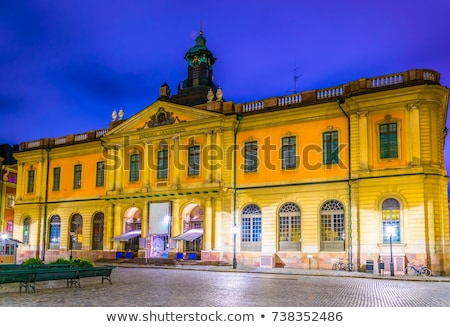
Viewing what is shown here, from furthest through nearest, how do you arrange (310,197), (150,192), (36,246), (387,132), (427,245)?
(36,246)
(150,192)
(310,197)
(387,132)
(427,245)

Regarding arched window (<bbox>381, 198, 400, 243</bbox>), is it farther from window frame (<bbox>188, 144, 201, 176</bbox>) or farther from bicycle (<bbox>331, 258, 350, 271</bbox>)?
window frame (<bbox>188, 144, 201, 176</bbox>)

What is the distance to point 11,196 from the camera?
5594 centimetres

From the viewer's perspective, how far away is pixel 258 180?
116 ft

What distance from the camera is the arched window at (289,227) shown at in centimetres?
3359

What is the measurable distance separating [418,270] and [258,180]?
11233mm

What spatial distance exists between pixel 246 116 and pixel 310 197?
22.8 feet

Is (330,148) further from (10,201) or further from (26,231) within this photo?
(10,201)

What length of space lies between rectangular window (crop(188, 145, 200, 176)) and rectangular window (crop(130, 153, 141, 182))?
4.56 metres

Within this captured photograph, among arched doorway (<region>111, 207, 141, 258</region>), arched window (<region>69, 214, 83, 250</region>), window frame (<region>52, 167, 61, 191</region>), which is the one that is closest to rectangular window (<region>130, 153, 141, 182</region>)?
arched doorway (<region>111, 207, 141, 258</region>)

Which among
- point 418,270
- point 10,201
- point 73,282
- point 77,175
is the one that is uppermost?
point 77,175

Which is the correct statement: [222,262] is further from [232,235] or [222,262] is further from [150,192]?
[150,192]

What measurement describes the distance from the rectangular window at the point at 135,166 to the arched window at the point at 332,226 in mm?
14445

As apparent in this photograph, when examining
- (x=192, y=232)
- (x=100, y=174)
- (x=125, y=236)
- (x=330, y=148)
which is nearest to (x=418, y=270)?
(x=330, y=148)

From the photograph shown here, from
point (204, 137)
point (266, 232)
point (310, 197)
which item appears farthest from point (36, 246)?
point (310, 197)
